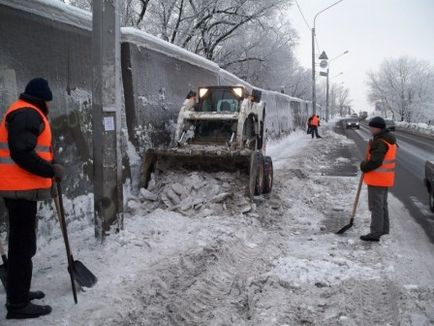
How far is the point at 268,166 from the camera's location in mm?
8773

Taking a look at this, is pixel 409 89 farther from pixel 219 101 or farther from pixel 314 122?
pixel 219 101

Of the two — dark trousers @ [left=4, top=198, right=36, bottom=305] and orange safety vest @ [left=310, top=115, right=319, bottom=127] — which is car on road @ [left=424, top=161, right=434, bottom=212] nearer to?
dark trousers @ [left=4, top=198, right=36, bottom=305]

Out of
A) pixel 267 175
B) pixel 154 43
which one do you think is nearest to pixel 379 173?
pixel 267 175

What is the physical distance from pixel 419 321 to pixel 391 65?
84.1m

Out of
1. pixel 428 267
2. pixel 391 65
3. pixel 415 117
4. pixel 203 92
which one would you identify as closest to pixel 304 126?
pixel 203 92

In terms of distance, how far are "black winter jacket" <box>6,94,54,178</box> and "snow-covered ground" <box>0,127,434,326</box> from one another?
1.28 m

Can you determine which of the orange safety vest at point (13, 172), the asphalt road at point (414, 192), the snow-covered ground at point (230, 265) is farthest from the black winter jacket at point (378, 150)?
the orange safety vest at point (13, 172)

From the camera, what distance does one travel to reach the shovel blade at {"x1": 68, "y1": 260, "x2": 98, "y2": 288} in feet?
13.8

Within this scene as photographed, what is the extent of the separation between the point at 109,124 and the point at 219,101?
4.42 m

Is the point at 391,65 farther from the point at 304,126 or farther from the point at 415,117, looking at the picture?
the point at 304,126

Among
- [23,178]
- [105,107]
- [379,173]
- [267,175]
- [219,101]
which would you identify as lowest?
[267,175]

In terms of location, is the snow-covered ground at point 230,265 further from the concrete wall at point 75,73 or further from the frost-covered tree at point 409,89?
the frost-covered tree at point 409,89

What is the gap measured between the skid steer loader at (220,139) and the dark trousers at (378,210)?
1.98m

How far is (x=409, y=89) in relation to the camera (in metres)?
73.0
